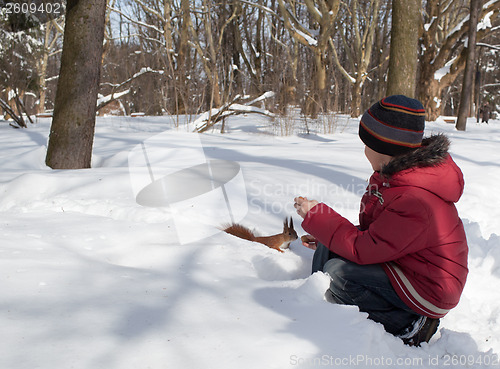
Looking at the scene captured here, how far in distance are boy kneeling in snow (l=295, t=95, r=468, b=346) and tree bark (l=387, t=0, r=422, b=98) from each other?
397cm

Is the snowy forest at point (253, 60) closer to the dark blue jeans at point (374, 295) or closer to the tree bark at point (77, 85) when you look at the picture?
the tree bark at point (77, 85)

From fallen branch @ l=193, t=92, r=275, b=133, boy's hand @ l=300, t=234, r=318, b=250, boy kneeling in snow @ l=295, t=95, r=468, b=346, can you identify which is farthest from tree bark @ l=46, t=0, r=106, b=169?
fallen branch @ l=193, t=92, r=275, b=133

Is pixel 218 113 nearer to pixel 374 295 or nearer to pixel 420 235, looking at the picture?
pixel 374 295

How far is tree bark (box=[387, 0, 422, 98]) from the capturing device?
5.14 meters

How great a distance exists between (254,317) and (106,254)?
1.04 meters

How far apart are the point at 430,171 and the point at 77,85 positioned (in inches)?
149

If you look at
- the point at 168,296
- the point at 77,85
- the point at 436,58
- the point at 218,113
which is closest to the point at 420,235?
the point at 168,296

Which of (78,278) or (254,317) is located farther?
(78,278)

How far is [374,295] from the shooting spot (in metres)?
1.82

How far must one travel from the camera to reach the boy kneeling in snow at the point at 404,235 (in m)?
1.64

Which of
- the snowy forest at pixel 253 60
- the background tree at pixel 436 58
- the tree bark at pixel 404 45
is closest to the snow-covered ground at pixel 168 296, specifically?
the tree bark at pixel 404 45

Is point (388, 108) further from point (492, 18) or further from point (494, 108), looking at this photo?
point (494, 108)

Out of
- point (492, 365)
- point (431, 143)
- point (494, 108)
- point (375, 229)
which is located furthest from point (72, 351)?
point (494, 108)

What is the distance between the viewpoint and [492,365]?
5.84 feet
